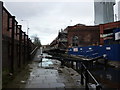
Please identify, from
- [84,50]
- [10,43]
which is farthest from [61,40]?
[10,43]

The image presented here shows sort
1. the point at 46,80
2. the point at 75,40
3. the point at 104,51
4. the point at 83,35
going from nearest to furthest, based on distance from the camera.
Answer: the point at 46,80 → the point at 104,51 → the point at 75,40 → the point at 83,35

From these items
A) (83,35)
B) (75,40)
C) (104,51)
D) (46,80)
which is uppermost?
(83,35)

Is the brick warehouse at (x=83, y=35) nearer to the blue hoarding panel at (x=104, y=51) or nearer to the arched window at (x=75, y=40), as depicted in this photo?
the arched window at (x=75, y=40)

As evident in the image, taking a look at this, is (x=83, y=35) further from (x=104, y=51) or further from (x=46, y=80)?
(x=46, y=80)

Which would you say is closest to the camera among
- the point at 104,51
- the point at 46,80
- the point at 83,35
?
the point at 46,80

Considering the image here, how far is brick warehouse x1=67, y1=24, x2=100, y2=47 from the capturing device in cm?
6812

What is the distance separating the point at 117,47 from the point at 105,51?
11.3 ft

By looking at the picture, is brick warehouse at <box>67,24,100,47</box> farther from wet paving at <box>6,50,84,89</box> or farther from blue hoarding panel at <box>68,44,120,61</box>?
wet paving at <box>6,50,84,89</box>

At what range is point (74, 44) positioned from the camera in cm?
6756

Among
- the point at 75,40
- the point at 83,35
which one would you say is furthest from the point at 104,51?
the point at 83,35

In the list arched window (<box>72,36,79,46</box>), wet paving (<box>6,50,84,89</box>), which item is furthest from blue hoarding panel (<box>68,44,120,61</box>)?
arched window (<box>72,36,79,46</box>)

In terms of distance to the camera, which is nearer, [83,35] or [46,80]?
[46,80]

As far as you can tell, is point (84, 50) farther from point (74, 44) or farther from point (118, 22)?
point (74, 44)

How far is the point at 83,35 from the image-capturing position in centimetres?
6944
